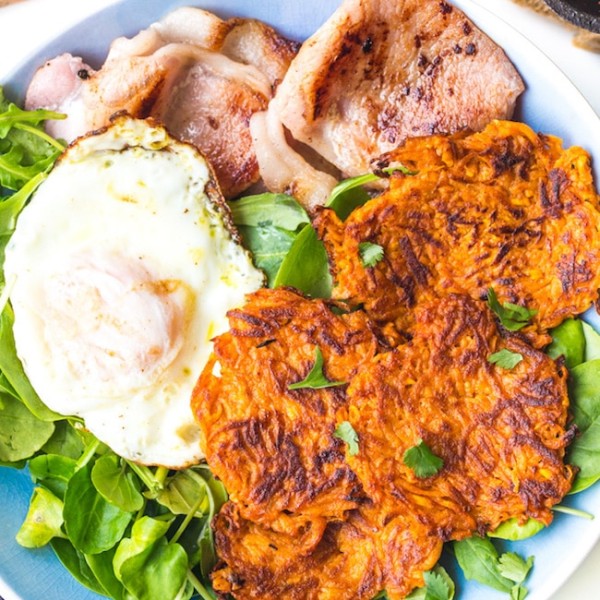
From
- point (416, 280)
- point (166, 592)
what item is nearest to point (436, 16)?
point (416, 280)

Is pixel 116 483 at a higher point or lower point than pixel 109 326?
lower

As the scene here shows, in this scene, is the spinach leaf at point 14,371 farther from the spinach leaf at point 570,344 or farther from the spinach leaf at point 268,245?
the spinach leaf at point 570,344

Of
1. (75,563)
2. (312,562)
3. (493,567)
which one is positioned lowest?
(75,563)

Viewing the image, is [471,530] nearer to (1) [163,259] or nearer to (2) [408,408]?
(2) [408,408]

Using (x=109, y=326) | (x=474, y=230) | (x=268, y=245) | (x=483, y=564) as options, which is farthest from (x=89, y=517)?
(x=474, y=230)

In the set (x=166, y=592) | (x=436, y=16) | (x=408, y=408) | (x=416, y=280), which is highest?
(x=436, y=16)

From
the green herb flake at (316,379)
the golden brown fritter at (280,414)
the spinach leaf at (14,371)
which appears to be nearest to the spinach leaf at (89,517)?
the spinach leaf at (14,371)

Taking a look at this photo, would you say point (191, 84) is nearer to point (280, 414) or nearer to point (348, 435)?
point (280, 414)
